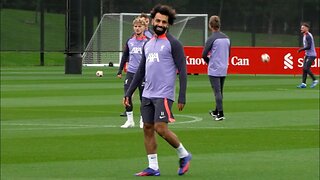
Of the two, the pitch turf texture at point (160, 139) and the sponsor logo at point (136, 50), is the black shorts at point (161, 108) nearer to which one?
the pitch turf texture at point (160, 139)

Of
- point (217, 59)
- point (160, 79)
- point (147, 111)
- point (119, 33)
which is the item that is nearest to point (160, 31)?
point (160, 79)

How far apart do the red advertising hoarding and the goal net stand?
305 centimetres

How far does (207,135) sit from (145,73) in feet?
19.6

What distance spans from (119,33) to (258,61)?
9.01 meters

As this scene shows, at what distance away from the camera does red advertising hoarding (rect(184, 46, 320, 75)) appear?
42.3 metres

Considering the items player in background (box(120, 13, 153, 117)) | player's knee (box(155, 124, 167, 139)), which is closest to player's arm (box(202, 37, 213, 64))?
player in background (box(120, 13, 153, 117))

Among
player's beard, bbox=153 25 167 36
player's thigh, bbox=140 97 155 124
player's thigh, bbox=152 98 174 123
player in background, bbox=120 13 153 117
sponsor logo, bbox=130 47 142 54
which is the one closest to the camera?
player's beard, bbox=153 25 167 36

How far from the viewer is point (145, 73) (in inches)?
545

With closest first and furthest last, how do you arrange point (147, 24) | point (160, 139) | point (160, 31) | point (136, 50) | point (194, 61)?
1. point (160, 31)
2. point (147, 24)
3. point (160, 139)
4. point (136, 50)
5. point (194, 61)

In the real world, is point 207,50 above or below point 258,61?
above

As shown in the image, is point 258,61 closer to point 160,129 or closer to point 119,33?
point 119,33

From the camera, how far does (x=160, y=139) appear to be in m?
19.5

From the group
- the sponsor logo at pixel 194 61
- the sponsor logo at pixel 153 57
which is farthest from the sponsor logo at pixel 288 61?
the sponsor logo at pixel 153 57

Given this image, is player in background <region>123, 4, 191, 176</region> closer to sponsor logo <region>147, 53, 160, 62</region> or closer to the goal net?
sponsor logo <region>147, 53, 160, 62</region>
